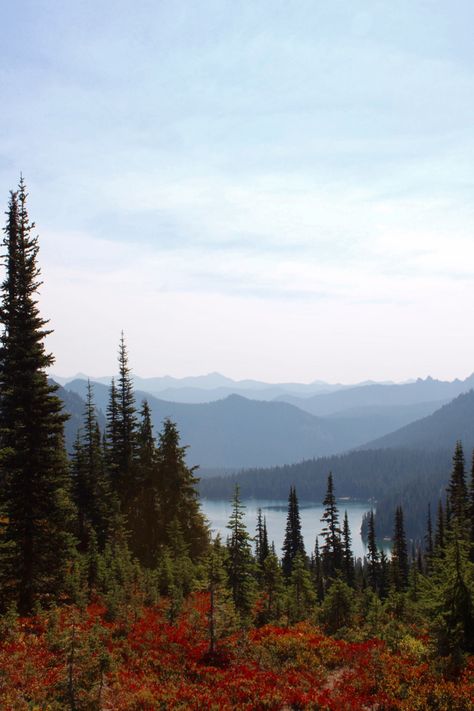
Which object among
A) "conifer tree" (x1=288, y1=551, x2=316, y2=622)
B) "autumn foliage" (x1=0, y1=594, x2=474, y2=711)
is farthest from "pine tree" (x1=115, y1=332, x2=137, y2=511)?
"autumn foliage" (x1=0, y1=594, x2=474, y2=711)

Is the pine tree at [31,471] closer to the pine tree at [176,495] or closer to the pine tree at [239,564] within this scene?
the pine tree at [239,564]

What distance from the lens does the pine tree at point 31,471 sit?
2242 centimetres

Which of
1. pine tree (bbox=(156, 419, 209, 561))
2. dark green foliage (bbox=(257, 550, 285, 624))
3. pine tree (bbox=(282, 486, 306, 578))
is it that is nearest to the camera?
dark green foliage (bbox=(257, 550, 285, 624))

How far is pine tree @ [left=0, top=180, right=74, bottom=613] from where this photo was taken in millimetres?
22422

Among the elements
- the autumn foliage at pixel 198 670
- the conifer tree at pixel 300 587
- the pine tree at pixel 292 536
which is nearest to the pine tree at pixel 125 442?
the conifer tree at pixel 300 587

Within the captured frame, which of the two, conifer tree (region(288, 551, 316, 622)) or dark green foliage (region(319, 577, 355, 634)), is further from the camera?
conifer tree (region(288, 551, 316, 622))

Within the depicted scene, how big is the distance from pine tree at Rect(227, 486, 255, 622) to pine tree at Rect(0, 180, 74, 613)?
9.13 meters

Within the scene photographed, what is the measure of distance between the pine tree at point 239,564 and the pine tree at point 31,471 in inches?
360

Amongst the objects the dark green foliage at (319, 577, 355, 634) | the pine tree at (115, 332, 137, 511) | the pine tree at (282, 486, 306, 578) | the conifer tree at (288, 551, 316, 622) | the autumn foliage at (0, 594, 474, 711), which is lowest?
the pine tree at (282, 486, 306, 578)

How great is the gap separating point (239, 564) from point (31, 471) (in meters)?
13.3

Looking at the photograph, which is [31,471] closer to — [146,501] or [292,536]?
[146,501]

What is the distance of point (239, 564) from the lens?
30.1m

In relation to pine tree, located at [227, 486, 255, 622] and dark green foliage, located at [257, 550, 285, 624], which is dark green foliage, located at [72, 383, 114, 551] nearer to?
pine tree, located at [227, 486, 255, 622]

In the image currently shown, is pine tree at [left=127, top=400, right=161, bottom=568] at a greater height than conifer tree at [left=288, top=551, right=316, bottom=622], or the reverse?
pine tree at [left=127, top=400, right=161, bottom=568]
